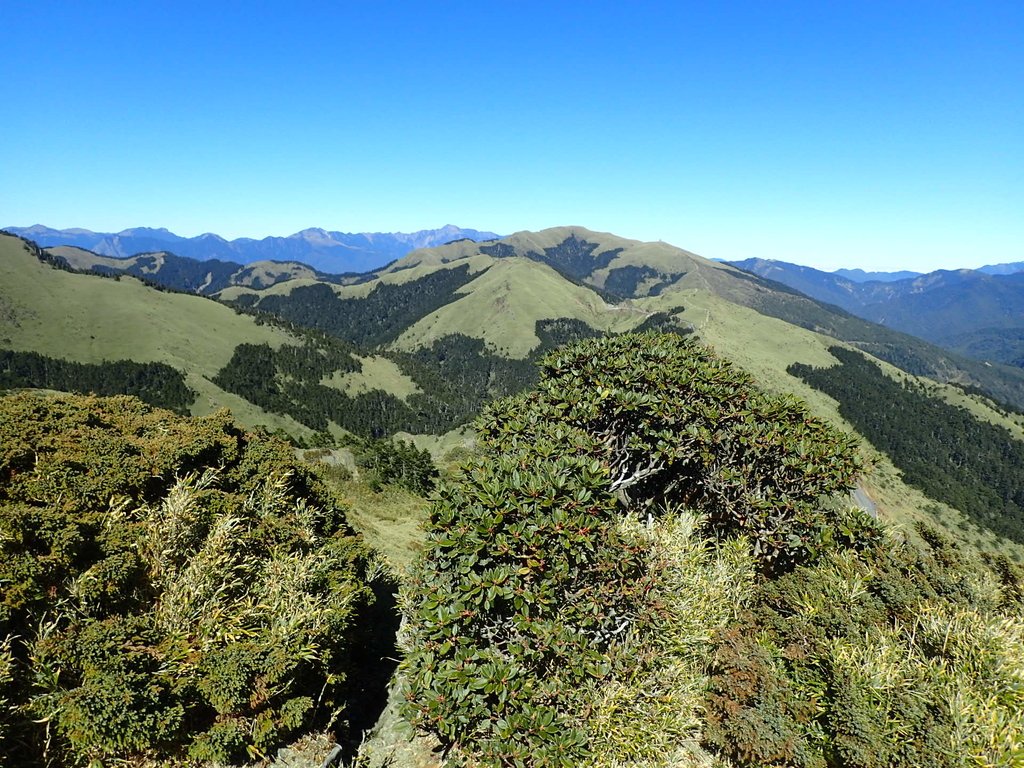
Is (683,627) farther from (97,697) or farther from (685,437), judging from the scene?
(97,697)

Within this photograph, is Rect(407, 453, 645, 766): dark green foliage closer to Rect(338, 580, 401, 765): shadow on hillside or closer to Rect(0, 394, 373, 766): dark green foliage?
Rect(338, 580, 401, 765): shadow on hillside

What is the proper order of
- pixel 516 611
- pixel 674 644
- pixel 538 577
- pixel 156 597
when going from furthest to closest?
pixel 674 644 < pixel 156 597 < pixel 538 577 < pixel 516 611

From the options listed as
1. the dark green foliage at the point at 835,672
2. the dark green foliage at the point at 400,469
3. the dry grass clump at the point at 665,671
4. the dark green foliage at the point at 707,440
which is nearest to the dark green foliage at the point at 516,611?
the dry grass clump at the point at 665,671

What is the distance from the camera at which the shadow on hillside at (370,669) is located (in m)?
13.8

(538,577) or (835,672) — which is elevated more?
(538,577)

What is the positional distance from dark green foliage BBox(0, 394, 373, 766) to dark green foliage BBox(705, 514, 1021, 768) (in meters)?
10.2

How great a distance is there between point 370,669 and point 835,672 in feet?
45.9

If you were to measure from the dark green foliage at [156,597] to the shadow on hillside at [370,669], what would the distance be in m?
0.51

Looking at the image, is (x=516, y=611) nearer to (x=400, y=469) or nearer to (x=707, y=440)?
(x=707, y=440)

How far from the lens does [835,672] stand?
11281 mm

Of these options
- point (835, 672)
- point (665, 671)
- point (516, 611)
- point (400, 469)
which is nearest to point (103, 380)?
point (400, 469)

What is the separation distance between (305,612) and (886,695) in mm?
13725

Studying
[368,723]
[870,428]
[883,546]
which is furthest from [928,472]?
[368,723]

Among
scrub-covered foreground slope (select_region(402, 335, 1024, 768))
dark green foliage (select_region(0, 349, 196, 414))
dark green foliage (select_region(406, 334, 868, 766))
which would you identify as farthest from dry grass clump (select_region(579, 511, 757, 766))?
dark green foliage (select_region(0, 349, 196, 414))
